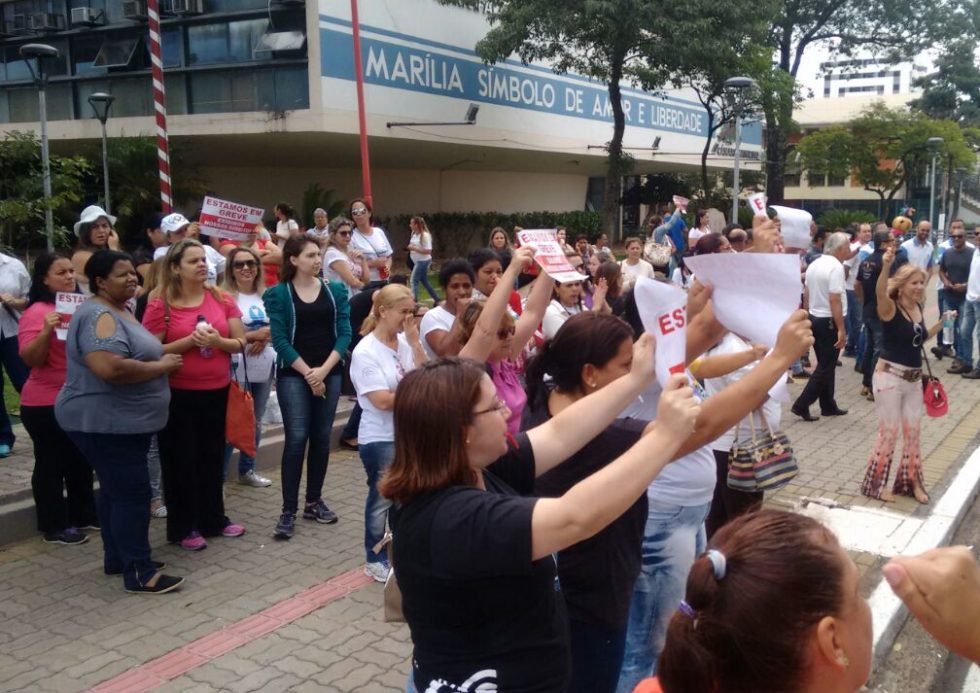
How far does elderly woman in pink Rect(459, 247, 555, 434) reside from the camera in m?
3.87

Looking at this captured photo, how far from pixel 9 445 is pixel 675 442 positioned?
21.9 feet

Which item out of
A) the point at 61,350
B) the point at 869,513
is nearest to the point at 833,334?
the point at 869,513

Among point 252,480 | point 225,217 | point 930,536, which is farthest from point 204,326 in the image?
point 930,536

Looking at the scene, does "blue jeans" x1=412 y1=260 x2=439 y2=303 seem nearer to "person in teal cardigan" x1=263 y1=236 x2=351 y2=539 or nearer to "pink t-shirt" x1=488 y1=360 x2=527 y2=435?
"person in teal cardigan" x1=263 y1=236 x2=351 y2=539

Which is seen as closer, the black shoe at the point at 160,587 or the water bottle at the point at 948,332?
the black shoe at the point at 160,587

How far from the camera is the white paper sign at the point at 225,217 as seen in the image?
319 inches

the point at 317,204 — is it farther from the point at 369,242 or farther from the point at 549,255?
the point at 549,255

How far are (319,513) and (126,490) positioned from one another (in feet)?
5.24

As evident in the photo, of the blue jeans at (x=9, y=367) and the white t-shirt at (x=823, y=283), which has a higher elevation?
the white t-shirt at (x=823, y=283)

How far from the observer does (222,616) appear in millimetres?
4699

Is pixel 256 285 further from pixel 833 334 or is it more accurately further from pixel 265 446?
pixel 833 334

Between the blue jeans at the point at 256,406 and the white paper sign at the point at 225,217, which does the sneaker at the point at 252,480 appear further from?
the white paper sign at the point at 225,217

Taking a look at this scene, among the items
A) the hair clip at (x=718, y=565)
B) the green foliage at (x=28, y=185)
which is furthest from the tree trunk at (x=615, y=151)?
the hair clip at (x=718, y=565)

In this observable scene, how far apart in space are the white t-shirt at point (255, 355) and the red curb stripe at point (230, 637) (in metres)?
2.05
